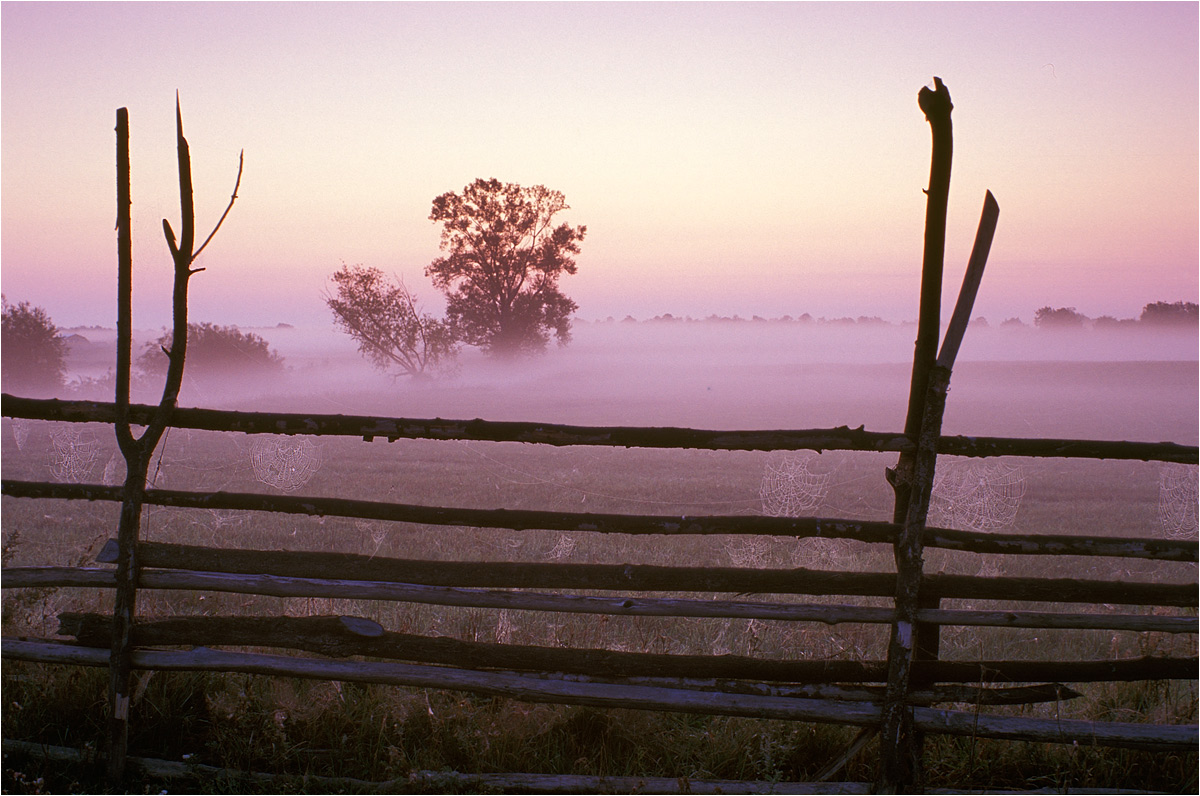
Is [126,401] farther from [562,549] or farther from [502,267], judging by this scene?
[502,267]

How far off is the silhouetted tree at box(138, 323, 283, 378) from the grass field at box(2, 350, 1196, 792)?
57.3 feet

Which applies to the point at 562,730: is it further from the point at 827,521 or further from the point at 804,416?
the point at 804,416

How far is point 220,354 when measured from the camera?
41375 millimetres

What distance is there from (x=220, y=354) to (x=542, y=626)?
4146 centimetres

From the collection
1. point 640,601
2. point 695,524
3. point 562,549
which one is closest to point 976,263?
point 695,524

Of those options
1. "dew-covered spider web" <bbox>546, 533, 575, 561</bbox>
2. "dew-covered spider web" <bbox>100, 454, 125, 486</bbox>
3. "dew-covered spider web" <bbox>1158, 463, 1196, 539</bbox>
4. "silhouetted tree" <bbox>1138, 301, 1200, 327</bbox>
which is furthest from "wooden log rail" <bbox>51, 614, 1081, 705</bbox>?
"silhouetted tree" <bbox>1138, 301, 1200, 327</bbox>

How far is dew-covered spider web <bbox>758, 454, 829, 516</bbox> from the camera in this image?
38.2 ft

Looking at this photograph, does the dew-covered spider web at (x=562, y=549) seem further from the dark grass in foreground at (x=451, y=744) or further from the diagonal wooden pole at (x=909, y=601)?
the diagonal wooden pole at (x=909, y=601)

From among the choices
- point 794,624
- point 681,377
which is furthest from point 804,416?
point 794,624

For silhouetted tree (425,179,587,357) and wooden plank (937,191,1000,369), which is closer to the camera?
wooden plank (937,191,1000,369)

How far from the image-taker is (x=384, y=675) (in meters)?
4.12

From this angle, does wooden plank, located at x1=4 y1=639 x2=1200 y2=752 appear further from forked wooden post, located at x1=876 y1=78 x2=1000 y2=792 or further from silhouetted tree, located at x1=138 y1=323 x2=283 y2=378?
silhouetted tree, located at x1=138 y1=323 x2=283 y2=378

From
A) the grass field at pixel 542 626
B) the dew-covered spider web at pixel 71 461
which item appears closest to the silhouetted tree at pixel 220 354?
the grass field at pixel 542 626

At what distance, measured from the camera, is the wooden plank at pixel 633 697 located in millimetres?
3891
